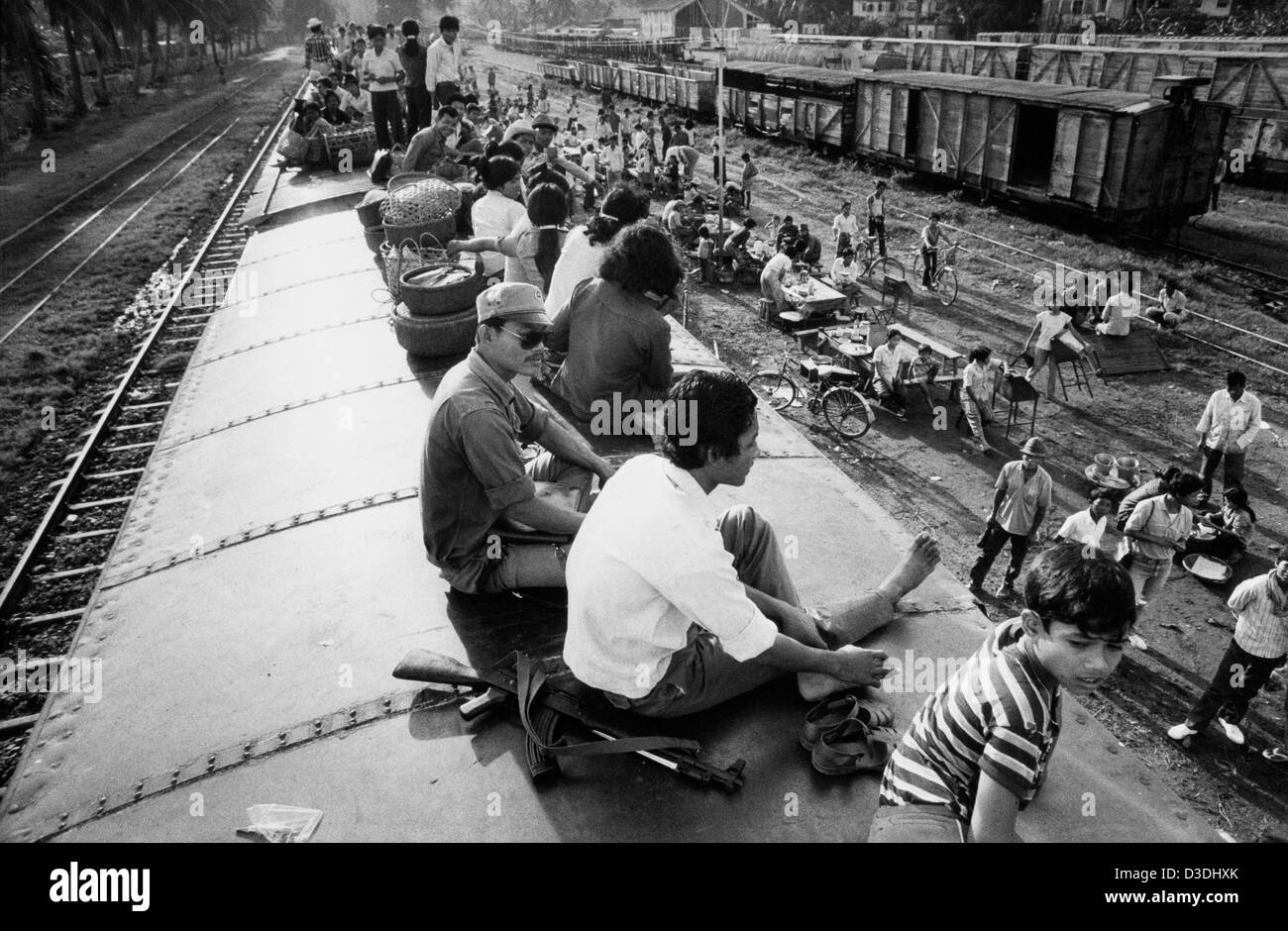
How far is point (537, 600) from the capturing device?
13.6ft

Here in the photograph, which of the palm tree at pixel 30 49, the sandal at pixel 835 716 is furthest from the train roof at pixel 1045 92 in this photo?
the palm tree at pixel 30 49

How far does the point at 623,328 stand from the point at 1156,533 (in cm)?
621

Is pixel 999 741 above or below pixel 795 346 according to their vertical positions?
above

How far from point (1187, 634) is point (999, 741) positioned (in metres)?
7.59

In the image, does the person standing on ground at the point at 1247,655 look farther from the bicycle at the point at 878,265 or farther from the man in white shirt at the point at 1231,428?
the bicycle at the point at 878,265

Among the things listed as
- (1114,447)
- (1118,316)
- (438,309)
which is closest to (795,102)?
(1118,316)

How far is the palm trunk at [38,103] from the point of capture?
3296 cm

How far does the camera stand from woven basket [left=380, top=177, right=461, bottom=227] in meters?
8.99

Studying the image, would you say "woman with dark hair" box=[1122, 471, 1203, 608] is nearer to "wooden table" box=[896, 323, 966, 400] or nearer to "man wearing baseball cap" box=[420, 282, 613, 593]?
"wooden table" box=[896, 323, 966, 400]

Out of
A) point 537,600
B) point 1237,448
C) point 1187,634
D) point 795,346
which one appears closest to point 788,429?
point 537,600

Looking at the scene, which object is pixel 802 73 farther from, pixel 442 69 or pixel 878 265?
pixel 442 69

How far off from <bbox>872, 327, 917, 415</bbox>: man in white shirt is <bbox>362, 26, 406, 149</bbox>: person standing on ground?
10057 millimetres

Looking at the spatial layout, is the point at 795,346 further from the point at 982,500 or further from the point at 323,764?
the point at 323,764

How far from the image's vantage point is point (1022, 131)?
Answer: 23922 millimetres
